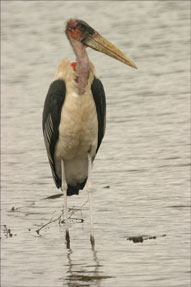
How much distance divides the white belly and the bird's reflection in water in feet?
4.31

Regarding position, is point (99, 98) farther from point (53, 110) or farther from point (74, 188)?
point (74, 188)

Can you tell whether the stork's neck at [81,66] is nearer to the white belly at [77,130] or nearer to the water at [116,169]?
the white belly at [77,130]

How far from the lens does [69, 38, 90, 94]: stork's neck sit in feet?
29.4

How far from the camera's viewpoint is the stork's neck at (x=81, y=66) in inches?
353

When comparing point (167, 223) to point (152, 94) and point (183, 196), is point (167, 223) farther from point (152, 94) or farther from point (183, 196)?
point (152, 94)

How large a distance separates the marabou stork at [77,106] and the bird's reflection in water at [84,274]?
0.72 m

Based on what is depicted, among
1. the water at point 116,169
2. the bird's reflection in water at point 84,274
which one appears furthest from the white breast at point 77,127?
the bird's reflection in water at point 84,274

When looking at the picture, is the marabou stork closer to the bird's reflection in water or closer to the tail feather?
the tail feather

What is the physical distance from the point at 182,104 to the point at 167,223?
5139 millimetres

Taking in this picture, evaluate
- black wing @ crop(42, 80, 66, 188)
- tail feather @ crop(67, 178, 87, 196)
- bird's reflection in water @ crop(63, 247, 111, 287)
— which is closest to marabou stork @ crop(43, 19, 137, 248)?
black wing @ crop(42, 80, 66, 188)

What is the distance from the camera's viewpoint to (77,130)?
29.8 feet

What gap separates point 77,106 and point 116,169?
2.56 m

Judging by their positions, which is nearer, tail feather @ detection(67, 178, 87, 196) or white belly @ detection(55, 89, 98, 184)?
white belly @ detection(55, 89, 98, 184)

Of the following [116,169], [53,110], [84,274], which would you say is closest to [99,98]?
[53,110]
